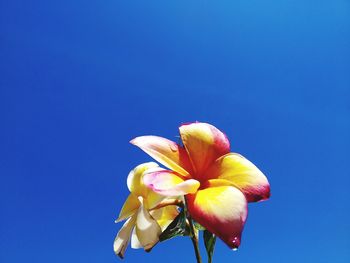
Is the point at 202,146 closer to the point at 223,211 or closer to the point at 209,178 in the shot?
the point at 209,178

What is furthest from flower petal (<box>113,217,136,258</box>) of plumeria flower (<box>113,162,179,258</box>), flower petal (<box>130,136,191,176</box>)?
flower petal (<box>130,136,191,176</box>)

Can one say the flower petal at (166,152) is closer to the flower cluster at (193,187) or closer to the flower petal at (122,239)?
the flower cluster at (193,187)

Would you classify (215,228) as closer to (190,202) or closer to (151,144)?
(190,202)

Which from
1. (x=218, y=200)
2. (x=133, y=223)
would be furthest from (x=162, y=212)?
(x=218, y=200)

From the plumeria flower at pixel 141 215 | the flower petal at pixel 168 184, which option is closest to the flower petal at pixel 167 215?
the plumeria flower at pixel 141 215

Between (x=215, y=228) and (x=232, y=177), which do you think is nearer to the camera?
(x=215, y=228)

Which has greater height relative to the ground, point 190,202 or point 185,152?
point 185,152
